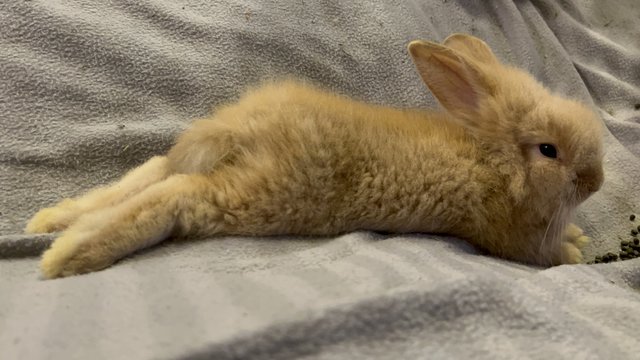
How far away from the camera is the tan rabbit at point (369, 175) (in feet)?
4.00

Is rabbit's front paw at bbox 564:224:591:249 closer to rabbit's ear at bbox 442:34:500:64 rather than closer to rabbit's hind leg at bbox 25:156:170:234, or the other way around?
rabbit's ear at bbox 442:34:500:64

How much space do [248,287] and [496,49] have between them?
5.12ft

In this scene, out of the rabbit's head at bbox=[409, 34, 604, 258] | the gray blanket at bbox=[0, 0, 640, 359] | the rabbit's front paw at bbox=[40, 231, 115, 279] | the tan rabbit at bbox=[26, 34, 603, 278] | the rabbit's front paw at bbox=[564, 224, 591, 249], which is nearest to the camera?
the gray blanket at bbox=[0, 0, 640, 359]

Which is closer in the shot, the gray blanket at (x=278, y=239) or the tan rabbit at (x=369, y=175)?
the gray blanket at (x=278, y=239)

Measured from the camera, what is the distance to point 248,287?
0.98m

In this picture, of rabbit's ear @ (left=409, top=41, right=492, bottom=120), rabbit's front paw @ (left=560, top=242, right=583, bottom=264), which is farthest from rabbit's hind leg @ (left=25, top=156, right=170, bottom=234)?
rabbit's front paw @ (left=560, top=242, right=583, bottom=264)

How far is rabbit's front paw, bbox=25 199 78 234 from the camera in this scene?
1.30 metres

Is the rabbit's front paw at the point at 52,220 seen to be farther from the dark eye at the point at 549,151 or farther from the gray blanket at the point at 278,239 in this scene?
the dark eye at the point at 549,151

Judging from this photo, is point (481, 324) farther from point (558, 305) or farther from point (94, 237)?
point (94, 237)

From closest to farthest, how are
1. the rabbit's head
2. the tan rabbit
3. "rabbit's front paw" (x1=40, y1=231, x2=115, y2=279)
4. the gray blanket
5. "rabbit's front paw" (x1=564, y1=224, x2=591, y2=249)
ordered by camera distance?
1. the gray blanket
2. "rabbit's front paw" (x1=40, y1=231, x2=115, y2=279)
3. the tan rabbit
4. the rabbit's head
5. "rabbit's front paw" (x1=564, y1=224, x2=591, y2=249)

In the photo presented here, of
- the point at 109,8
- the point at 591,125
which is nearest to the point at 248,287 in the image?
the point at 591,125

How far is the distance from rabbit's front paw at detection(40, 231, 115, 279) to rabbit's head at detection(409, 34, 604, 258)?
0.85 m

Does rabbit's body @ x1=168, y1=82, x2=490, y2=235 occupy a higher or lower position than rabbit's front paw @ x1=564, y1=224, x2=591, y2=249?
higher

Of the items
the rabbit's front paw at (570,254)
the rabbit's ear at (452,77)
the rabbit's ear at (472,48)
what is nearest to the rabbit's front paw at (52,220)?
the rabbit's ear at (452,77)
